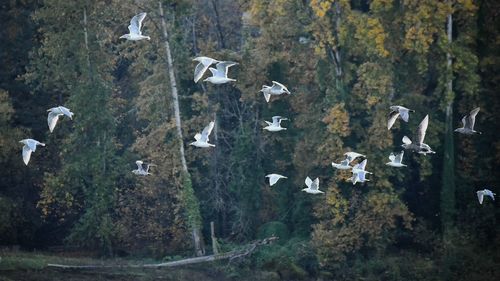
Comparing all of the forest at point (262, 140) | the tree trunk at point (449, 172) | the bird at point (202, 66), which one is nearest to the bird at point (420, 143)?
the bird at point (202, 66)

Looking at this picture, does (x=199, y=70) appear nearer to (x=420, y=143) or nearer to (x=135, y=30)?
(x=135, y=30)

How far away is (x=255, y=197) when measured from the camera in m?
35.7

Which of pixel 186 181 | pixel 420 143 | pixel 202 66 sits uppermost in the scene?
pixel 202 66

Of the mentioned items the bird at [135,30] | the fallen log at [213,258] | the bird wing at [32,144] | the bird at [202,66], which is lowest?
the fallen log at [213,258]

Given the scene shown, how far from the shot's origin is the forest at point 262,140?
102 ft

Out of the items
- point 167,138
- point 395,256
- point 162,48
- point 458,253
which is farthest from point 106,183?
point 458,253

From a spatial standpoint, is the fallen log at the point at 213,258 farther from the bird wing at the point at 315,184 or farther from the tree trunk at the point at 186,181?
the bird wing at the point at 315,184

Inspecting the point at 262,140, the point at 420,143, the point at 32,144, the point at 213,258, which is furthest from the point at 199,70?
the point at 262,140

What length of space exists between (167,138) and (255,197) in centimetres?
452

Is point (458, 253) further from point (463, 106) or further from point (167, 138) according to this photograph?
point (167, 138)

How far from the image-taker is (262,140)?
36250 mm

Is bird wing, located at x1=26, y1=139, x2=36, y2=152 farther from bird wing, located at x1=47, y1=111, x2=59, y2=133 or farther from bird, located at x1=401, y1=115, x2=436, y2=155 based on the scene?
bird, located at x1=401, y1=115, x2=436, y2=155

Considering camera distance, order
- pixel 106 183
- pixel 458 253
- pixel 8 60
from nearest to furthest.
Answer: pixel 458 253
pixel 106 183
pixel 8 60

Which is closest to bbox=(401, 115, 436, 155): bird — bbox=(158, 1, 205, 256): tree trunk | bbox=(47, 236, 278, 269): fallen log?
bbox=(47, 236, 278, 269): fallen log
